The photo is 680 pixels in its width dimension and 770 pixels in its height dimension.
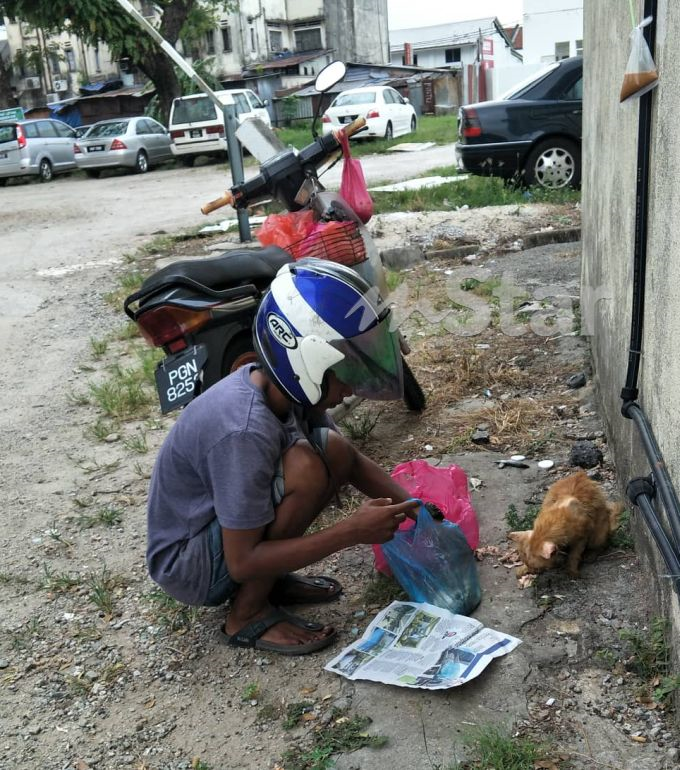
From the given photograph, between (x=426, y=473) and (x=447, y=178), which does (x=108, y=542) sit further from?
(x=447, y=178)

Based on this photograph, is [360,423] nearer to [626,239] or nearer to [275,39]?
[626,239]

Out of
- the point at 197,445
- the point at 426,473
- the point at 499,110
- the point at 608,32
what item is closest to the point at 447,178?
the point at 499,110

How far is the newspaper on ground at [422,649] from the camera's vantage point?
2.47m

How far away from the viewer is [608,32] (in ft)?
12.3

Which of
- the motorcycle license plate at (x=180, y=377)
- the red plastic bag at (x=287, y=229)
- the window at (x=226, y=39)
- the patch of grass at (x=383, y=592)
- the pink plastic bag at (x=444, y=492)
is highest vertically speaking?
the window at (x=226, y=39)

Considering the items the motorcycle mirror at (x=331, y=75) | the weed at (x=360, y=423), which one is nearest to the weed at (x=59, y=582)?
the weed at (x=360, y=423)

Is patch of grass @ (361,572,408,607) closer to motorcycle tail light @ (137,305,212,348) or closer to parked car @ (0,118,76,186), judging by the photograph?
motorcycle tail light @ (137,305,212,348)

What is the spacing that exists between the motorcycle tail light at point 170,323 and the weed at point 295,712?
5.48 ft

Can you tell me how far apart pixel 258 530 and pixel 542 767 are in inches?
38.2

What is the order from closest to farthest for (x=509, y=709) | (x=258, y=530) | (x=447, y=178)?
(x=509, y=709), (x=258, y=530), (x=447, y=178)

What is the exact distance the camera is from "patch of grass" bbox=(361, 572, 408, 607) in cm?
300

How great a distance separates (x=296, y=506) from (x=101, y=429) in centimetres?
269

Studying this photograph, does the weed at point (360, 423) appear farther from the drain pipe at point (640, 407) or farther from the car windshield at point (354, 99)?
the car windshield at point (354, 99)

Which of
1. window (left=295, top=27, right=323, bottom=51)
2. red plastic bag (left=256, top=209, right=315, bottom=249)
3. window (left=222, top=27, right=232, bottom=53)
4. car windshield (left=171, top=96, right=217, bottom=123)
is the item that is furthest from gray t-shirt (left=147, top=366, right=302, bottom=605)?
window (left=295, top=27, right=323, bottom=51)
